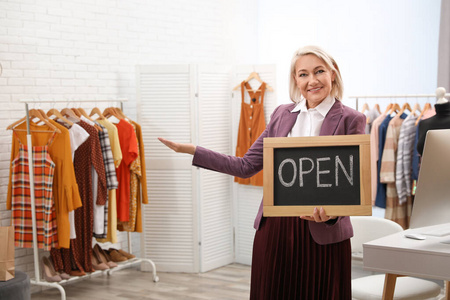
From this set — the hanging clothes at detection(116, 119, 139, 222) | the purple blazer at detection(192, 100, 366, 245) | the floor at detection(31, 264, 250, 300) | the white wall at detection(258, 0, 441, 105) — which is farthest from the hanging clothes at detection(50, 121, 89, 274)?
the white wall at detection(258, 0, 441, 105)

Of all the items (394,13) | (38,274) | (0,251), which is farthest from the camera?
(394,13)

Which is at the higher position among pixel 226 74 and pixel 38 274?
pixel 226 74

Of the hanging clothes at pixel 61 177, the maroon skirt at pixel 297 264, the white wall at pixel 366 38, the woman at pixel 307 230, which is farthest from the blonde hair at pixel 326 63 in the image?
the white wall at pixel 366 38

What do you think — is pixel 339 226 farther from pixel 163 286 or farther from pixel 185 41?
pixel 185 41

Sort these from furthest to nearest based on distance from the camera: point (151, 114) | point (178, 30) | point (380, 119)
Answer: point (178, 30)
point (151, 114)
point (380, 119)

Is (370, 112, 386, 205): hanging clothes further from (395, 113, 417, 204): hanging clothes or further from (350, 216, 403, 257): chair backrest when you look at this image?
(350, 216, 403, 257): chair backrest

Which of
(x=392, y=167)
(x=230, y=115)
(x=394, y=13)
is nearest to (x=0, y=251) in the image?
(x=230, y=115)

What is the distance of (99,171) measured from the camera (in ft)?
14.1

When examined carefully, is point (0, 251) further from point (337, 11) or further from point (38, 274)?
point (337, 11)

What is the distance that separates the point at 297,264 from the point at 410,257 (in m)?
0.40

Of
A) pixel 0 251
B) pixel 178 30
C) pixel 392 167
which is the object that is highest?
pixel 178 30

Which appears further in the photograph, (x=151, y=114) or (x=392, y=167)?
(x=151, y=114)

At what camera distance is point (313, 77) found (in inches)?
81.8

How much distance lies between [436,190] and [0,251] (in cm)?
254
